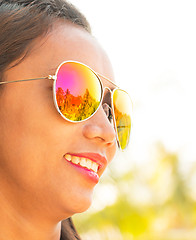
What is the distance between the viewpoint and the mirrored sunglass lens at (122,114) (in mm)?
1690

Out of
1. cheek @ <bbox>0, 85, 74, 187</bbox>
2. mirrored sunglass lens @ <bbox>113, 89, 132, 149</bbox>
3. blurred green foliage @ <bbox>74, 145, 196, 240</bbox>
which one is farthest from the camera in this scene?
blurred green foliage @ <bbox>74, 145, 196, 240</bbox>

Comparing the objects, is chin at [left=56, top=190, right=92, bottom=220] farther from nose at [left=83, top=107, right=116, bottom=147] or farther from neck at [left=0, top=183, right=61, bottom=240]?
nose at [left=83, top=107, right=116, bottom=147]

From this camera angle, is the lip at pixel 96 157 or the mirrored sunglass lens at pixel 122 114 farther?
the mirrored sunglass lens at pixel 122 114

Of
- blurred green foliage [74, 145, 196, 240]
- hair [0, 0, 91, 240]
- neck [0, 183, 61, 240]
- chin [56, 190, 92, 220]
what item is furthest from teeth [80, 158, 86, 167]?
blurred green foliage [74, 145, 196, 240]

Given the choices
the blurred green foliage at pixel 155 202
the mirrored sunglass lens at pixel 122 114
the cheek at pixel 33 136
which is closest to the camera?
the cheek at pixel 33 136

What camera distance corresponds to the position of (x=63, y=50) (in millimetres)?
1478

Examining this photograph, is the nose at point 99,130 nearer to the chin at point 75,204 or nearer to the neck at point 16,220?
the chin at point 75,204

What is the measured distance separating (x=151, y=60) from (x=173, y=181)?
3.80 m

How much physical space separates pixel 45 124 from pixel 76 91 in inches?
6.2

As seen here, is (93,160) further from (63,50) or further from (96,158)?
(63,50)

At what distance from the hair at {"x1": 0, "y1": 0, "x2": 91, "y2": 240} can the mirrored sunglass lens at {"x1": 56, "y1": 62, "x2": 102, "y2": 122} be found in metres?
0.18

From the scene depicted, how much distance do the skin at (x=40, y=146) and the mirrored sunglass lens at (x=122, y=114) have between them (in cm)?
20

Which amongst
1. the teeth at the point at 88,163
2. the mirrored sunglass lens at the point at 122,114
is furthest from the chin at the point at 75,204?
the mirrored sunglass lens at the point at 122,114

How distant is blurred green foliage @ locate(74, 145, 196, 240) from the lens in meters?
8.88
